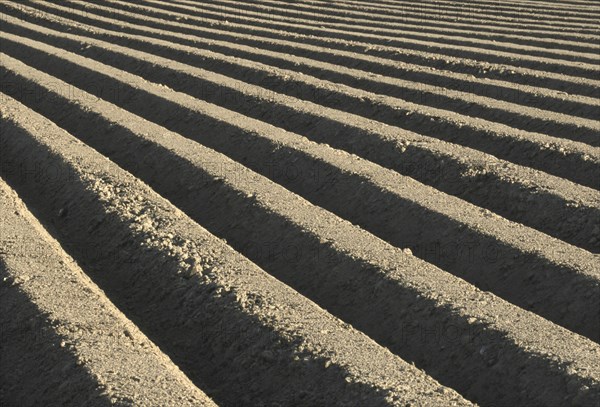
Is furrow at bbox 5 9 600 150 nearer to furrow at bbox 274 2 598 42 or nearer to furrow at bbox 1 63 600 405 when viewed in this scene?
furrow at bbox 1 63 600 405

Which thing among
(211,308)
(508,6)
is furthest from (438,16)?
(211,308)

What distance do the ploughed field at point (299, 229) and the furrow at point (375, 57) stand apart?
0.05 m

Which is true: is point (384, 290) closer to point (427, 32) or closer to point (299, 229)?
point (299, 229)

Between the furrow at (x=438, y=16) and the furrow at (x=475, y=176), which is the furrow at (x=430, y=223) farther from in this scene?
the furrow at (x=438, y=16)

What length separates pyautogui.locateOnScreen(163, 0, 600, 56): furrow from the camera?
382 inches

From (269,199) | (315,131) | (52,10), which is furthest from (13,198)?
(52,10)

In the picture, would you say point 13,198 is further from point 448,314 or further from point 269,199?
point 448,314

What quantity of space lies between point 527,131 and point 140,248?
11.0ft

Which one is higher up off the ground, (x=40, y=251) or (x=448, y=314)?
(x=448, y=314)

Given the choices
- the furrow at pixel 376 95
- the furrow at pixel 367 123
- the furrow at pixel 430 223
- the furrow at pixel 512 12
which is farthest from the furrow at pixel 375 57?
the furrow at pixel 512 12

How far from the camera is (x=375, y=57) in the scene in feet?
30.4

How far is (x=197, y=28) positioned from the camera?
11227 millimetres

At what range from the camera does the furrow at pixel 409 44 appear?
870 centimetres

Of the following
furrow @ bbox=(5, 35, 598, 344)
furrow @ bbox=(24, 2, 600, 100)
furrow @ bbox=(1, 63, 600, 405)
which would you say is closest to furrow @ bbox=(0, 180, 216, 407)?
furrow @ bbox=(1, 63, 600, 405)
